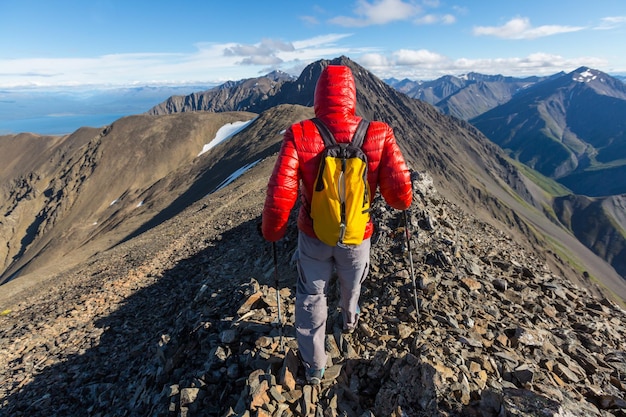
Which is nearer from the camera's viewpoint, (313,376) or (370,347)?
(313,376)

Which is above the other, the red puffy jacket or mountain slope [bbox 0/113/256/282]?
the red puffy jacket

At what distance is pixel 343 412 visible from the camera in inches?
184

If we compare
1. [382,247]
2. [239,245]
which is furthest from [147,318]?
[382,247]

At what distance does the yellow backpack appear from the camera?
4375mm

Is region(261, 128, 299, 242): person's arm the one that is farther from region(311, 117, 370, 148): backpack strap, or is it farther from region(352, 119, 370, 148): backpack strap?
region(352, 119, 370, 148): backpack strap

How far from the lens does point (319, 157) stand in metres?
4.53

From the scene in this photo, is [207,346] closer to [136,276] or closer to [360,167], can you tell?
[360,167]

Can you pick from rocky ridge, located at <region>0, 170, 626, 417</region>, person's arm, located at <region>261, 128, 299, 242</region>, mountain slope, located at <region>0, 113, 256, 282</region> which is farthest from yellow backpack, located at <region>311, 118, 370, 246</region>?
mountain slope, located at <region>0, 113, 256, 282</region>

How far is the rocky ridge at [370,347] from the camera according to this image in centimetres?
474

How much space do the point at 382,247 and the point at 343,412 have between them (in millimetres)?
5267

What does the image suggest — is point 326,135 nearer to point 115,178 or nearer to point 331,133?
point 331,133

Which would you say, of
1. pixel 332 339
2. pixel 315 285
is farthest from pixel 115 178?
pixel 315 285

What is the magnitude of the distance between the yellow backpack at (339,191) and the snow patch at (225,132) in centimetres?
9813

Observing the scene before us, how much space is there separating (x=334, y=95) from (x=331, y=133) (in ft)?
1.72
